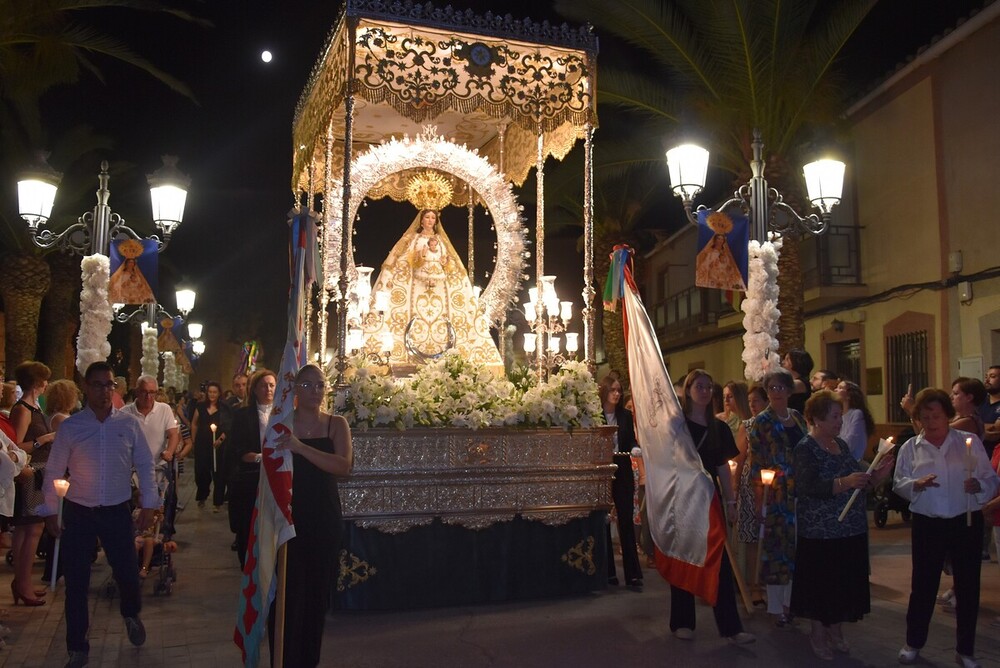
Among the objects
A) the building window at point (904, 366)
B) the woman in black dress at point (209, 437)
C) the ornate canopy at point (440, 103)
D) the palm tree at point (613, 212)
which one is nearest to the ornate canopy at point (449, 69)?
the ornate canopy at point (440, 103)

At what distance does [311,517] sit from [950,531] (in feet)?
12.8

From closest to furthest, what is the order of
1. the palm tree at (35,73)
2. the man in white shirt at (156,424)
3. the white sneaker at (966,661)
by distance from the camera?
the white sneaker at (966,661)
the man in white shirt at (156,424)
the palm tree at (35,73)

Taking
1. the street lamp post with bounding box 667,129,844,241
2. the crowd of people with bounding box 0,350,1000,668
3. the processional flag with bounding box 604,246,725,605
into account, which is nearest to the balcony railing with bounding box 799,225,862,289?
the street lamp post with bounding box 667,129,844,241

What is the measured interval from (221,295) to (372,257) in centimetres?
2481

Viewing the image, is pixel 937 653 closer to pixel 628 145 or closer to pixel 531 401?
pixel 531 401

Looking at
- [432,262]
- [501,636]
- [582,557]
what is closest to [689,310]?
[432,262]

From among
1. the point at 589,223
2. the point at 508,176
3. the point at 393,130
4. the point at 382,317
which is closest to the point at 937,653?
the point at 589,223

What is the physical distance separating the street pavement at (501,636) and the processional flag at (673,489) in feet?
1.74

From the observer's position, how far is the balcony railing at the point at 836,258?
62.7 feet

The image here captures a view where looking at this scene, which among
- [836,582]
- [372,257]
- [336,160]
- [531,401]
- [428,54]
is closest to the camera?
[836,582]

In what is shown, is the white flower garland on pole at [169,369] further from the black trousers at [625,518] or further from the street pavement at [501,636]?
the black trousers at [625,518]

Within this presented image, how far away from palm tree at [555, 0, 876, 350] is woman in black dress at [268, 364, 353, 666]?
9.62 m

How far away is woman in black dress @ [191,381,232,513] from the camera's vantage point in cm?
1292

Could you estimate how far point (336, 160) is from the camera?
11484mm
